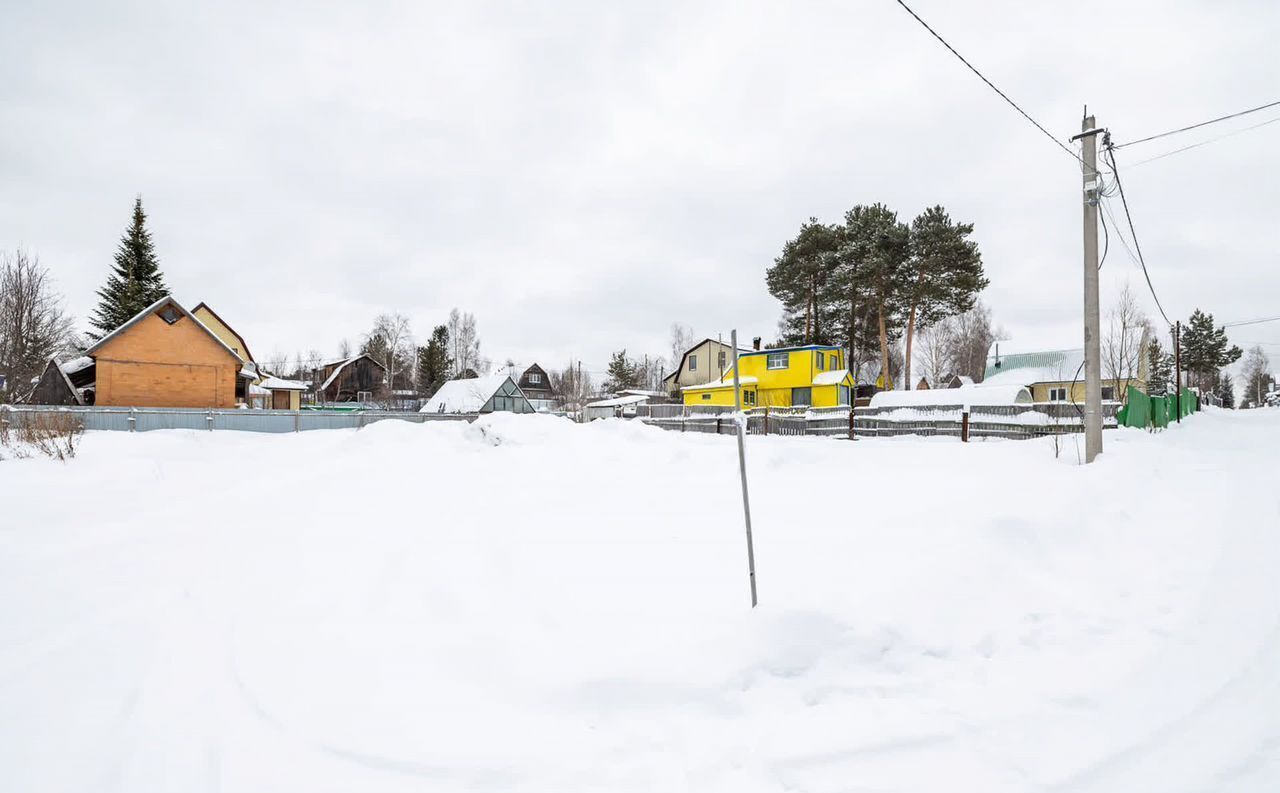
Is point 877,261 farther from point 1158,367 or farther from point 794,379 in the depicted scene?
point 1158,367

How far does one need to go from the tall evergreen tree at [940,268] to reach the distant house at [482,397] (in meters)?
25.0

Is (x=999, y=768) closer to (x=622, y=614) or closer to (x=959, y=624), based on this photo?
(x=959, y=624)

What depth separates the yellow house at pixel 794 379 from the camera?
29.7 meters

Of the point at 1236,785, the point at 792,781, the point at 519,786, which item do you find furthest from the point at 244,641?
the point at 1236,785

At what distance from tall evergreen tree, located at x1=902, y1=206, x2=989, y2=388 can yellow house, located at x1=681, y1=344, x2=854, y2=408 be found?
18.2 ft

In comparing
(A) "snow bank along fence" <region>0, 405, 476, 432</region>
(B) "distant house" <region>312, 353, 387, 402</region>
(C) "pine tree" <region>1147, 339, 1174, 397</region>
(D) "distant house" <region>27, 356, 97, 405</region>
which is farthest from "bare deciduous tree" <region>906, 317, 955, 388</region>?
(D) "distant house" <region>27, 356, 97, 405</region>

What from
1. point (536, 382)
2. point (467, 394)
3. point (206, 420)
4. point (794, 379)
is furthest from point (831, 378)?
point (536, 382)

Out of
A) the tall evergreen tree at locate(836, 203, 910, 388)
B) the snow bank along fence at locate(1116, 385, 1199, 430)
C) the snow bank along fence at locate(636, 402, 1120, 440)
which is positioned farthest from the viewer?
the tall evergreen tree at locate(836, 203, 910, 388)

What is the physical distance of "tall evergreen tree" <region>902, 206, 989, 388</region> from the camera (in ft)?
99.6

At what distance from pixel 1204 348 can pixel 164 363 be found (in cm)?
8161

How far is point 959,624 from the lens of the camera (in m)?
3.47

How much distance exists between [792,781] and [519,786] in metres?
1.11

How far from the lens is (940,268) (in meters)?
30.8

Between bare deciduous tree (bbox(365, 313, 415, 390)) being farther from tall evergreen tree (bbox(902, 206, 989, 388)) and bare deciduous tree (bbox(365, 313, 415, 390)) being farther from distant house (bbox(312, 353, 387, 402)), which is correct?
tall evergreen tree (bbox(902, 206, 989, 388))
